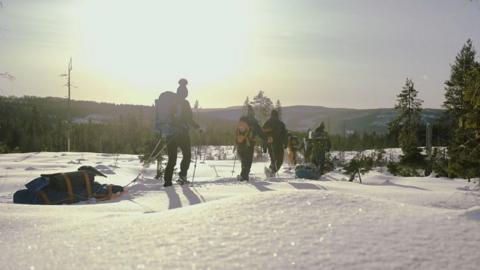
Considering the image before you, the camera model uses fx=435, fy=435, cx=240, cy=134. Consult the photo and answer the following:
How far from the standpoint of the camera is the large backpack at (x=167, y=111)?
28.3 ft

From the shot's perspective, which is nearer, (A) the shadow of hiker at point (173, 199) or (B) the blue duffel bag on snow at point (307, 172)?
(A) the shadow of hiker at point (173, 199)

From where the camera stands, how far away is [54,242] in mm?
2738

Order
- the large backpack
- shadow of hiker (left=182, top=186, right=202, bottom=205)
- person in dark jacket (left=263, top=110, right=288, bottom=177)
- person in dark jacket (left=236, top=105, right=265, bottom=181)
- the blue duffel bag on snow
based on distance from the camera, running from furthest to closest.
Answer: person in dark jacket (left=263, top=110, right=288, bottom=177) < the blue duffel bag on snow < person in dark jacket (left=236, top=105, right=265, bottom=181) < the large backpack < shadow of hiker (left=182, top=186, right=202, bottom=205)

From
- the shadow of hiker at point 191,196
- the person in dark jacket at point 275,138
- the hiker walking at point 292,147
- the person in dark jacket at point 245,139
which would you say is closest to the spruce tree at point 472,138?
the person in dark jacket at point 245,139

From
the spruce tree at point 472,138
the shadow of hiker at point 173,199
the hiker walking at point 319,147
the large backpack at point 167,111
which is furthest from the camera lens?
the hiker walking at point 319,147

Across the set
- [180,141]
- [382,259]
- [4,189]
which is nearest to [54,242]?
[382,259]

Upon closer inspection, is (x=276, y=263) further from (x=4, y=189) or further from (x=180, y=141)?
(x=4, y=189)

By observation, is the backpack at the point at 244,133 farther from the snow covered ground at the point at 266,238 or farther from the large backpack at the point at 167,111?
the snow covered ground at the point at 266,238

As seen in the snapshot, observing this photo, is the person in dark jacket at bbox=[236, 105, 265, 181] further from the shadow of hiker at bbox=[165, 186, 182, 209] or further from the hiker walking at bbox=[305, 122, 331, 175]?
the hiker walking at bbox=[305, 122, 331, 175]

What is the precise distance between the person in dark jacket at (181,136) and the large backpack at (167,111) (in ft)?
0.14

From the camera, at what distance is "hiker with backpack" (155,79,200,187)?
28.3 feet

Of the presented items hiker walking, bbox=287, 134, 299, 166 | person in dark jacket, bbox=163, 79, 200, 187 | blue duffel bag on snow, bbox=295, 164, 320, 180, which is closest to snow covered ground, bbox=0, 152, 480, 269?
person in dark jacket, bbox=163, 79, 200, 187

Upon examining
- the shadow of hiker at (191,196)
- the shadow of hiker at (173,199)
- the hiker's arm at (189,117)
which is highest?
the hiker's arm at (189,117)

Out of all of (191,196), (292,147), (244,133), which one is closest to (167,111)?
(244,133)
